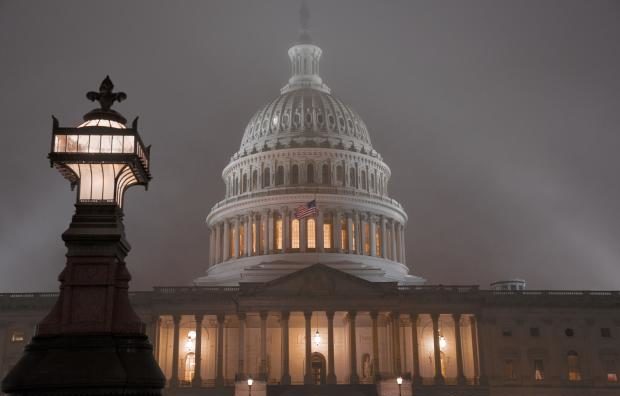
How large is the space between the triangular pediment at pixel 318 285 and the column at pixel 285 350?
2.41 metres

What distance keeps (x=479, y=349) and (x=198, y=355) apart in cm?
2993

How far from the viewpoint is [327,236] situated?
99.6m

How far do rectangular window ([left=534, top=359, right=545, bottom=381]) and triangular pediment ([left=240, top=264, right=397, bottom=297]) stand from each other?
1823 cm

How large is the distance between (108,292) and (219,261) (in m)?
83.4

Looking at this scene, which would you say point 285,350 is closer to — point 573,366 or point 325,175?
point 573,366

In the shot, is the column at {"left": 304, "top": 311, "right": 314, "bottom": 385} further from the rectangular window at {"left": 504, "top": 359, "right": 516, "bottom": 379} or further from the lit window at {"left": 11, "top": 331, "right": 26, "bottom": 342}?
the lit window at {"left": 11, "top": 331, "right": 26, "bottom": 342}

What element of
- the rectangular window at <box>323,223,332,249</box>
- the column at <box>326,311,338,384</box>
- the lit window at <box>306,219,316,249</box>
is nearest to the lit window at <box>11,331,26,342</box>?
the column at <box>326,311,338,384</box>

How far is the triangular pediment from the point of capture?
79.7m

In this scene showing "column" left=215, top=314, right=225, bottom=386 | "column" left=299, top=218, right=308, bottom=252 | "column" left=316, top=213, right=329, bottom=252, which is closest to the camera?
"column" left=215, top=314, right=225, bottom=386

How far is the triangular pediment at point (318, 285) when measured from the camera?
7969cm

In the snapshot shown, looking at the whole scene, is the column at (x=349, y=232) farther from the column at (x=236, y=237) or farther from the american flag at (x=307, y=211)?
the column at (x=236, y=237)

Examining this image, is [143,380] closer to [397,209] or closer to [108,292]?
[108,292]

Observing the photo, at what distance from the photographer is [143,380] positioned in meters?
19.5

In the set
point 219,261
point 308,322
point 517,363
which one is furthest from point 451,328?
point 219,261
